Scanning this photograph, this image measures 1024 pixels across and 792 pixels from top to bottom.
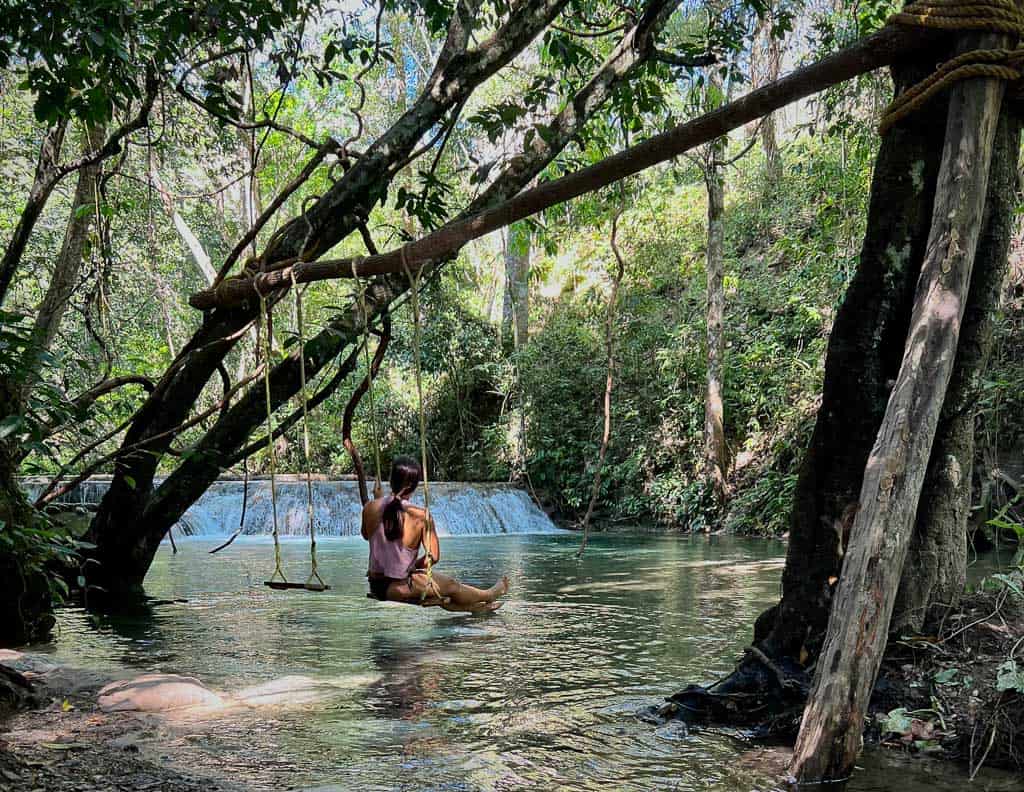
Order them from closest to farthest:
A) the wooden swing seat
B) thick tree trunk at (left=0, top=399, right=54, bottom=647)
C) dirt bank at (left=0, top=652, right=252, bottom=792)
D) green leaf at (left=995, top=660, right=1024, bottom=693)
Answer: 1. dirt bank at (left=0, top=652, right=252, bottom=792)
2. green leaf at (left=995, top=660, right=1024, bottom=693)
3. the wooden swing seat
4. thick tree trunk at (left=0, top=399, right=54, bottom=647)

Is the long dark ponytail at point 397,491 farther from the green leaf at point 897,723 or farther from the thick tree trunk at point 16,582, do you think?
the green leaf at point 897,723

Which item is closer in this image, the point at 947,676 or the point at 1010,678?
the point at 1010,678

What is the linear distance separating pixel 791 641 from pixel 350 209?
416cm

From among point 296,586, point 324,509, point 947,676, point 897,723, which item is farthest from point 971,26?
point 324,509

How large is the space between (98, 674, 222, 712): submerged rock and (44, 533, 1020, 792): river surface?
26 centimetres

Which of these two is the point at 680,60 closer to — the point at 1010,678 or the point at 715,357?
the point at 1010,678

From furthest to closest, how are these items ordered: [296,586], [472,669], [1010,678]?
[472,669] → [296,586] → [1010,678]

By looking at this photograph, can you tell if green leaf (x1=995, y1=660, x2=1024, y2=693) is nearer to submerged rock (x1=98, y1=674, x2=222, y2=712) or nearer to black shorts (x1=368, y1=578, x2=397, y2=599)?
submerged rock (x1=98, y1=674, x2=222, y2=712)

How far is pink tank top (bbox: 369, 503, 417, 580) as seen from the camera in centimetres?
691

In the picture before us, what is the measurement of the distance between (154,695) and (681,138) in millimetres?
3679

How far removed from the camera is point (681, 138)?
3707 mm

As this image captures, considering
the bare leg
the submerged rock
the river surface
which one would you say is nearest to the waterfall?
the river surface

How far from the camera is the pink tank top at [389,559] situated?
22.7 feet

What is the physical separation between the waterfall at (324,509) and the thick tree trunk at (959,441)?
1201 cm
